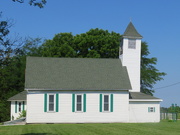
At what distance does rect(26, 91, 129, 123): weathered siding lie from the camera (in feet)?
117

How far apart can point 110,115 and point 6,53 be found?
Answer: 76.6 ft

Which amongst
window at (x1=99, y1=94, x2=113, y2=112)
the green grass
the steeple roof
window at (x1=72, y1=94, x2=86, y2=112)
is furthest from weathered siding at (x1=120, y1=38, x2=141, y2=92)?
the green grass

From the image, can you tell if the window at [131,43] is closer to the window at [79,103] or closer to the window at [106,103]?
the window at [106,103]

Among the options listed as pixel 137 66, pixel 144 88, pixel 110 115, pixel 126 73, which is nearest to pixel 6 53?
pixel 110 115

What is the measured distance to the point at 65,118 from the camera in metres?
36.2

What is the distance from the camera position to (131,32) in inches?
1690

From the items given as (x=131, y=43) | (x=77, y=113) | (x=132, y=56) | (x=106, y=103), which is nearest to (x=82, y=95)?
(x=77, y=113)

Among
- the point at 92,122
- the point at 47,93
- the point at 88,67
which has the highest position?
the point at 88,67

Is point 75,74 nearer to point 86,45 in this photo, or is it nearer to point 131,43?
point 131,43

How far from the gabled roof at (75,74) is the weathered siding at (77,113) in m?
0.79

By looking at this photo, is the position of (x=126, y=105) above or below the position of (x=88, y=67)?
below

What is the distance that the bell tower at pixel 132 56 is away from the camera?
4172cm

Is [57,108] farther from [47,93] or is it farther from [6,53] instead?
[6,53]

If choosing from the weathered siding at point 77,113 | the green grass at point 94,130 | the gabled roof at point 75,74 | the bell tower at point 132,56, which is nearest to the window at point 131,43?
the bell tower at point 132,56
